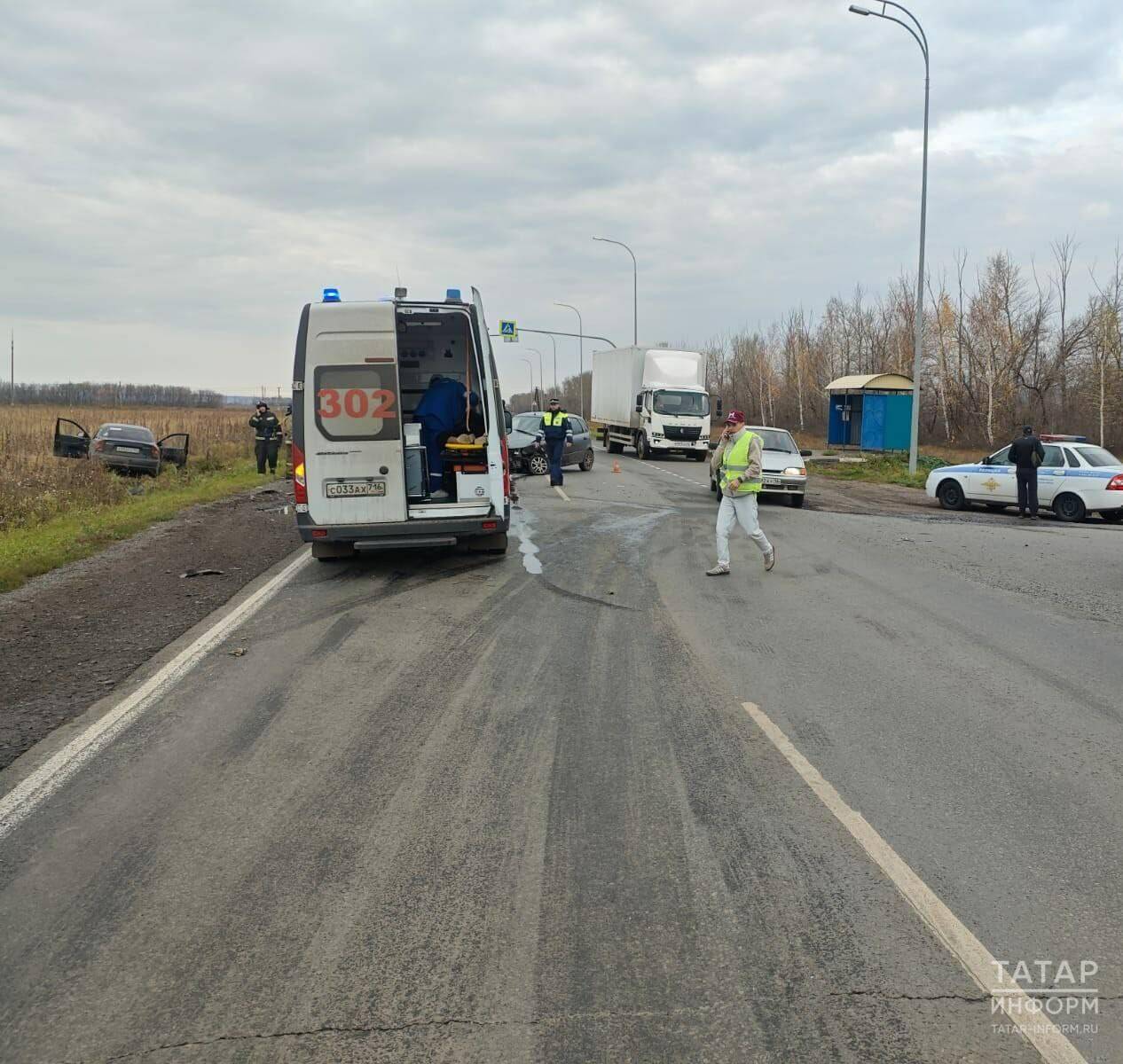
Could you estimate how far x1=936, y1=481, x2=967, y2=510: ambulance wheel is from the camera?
2061 cm

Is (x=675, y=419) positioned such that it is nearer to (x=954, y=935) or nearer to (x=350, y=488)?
(x=350, y=488)

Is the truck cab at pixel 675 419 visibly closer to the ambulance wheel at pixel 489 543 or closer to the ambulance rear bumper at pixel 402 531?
the ambulance wheel at pixel 489 543

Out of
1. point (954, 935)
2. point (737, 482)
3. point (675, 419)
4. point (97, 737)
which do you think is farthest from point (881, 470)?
point (954, 935)

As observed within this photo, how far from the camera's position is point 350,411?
33.3 ft

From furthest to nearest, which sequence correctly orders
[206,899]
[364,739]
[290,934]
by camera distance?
1. [364,739]
2. [206,899]
3. [290,934]

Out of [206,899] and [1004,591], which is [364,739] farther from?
[1004,591]

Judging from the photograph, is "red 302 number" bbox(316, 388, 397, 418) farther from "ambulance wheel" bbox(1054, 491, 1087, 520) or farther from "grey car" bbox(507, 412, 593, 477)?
"grey car" bbox(507, 412, 593, 477)

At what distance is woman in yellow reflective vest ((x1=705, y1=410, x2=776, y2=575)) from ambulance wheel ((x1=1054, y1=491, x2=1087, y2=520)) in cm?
1015

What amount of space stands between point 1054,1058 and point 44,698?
580 centimetres

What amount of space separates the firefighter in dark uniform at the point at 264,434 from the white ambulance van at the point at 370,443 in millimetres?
14981

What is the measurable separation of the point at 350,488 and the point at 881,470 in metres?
24.0

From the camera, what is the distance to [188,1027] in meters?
2.81

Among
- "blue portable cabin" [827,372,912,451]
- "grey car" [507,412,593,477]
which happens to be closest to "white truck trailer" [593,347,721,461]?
"grey car" [507,412,593,477]

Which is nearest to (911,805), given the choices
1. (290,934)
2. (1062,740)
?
(1062,740)
